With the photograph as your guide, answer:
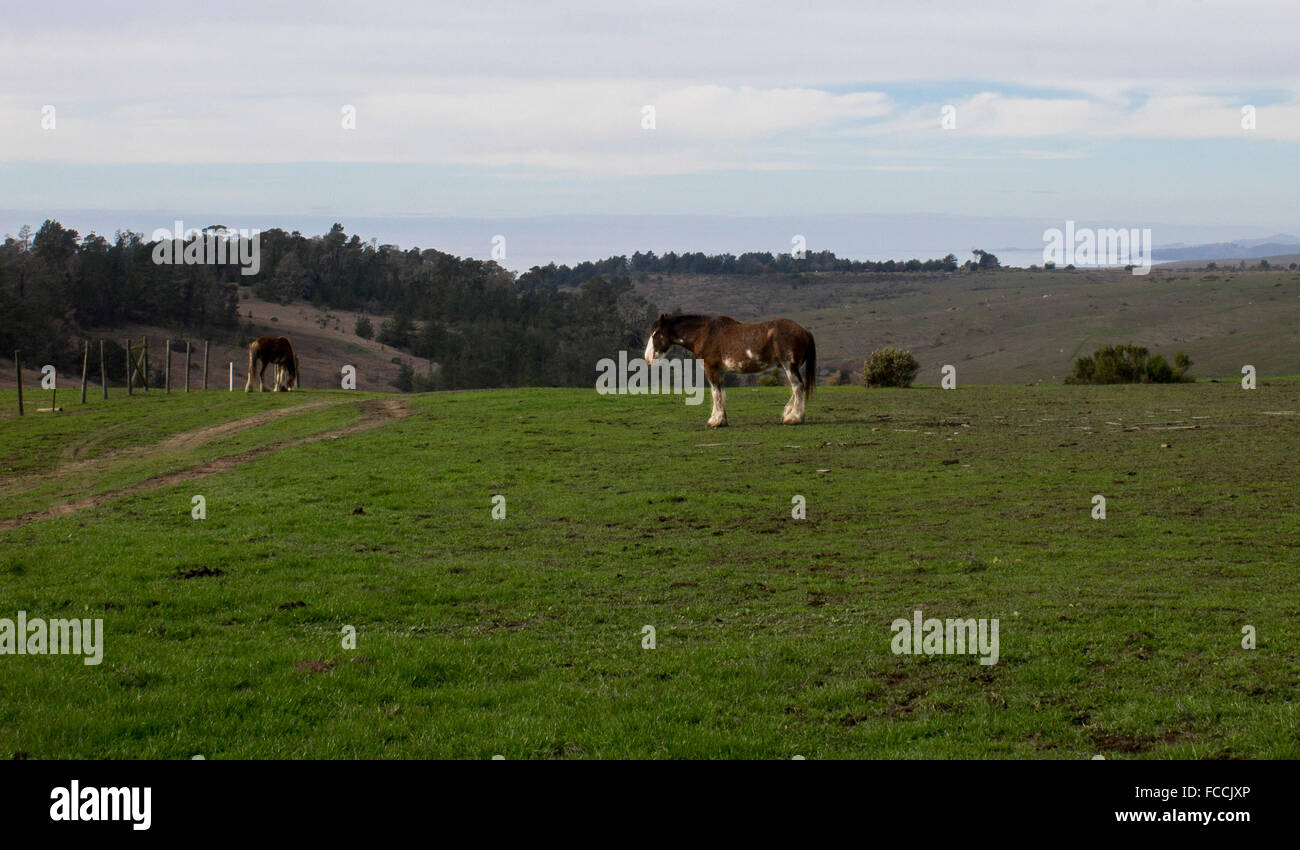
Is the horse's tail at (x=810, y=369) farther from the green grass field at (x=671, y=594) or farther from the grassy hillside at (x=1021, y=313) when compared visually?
the grassy hillside at (x=1021, y=313)

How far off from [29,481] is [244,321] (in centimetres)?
7577

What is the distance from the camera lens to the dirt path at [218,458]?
605 inches

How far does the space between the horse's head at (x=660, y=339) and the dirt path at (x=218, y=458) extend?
6582 millimetres

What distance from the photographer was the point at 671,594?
10109mm

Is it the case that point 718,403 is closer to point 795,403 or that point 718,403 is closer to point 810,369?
point 795,403

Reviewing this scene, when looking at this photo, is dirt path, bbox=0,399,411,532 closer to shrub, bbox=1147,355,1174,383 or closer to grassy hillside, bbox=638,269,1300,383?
shrub, bbox=1147,355,1174,383

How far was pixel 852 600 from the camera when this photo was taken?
31.8ft

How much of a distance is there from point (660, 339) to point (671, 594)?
45.8 feet

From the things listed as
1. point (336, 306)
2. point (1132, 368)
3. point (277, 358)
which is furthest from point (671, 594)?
point (336, 306)

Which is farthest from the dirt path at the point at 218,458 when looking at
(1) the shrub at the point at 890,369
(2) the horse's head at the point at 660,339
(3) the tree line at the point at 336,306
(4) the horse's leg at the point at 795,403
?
(3) the tree line at the point at 336,306

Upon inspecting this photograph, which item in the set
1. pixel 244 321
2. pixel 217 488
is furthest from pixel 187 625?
pixel 244 321

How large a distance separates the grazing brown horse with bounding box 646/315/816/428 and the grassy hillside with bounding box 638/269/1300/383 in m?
30.3

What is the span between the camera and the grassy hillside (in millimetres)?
63812
